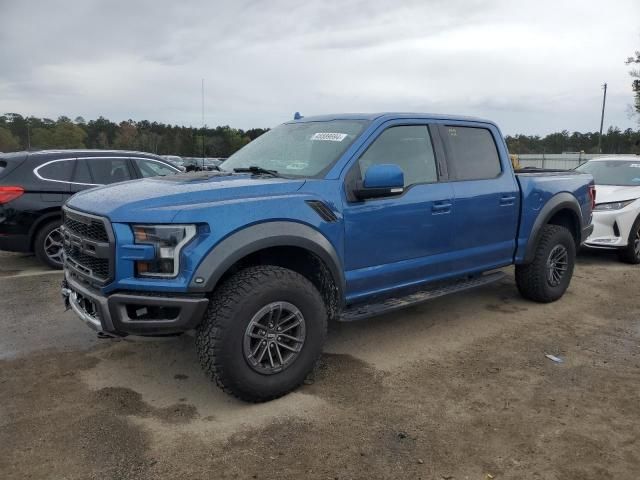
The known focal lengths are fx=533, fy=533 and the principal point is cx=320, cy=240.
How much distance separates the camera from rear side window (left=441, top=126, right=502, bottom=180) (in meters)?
4.69

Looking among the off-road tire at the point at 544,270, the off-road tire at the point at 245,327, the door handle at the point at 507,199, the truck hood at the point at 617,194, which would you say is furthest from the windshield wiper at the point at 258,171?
the truck hood at the point at 617,194

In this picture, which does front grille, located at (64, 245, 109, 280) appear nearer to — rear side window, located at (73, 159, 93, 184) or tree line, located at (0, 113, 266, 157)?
rear side window, located at (73, 159, 93, 184)

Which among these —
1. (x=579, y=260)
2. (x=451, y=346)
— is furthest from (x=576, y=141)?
(x=451, y=346)

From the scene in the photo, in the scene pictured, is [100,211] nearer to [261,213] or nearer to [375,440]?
[261,213]

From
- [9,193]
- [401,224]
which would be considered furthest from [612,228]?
[9,193]

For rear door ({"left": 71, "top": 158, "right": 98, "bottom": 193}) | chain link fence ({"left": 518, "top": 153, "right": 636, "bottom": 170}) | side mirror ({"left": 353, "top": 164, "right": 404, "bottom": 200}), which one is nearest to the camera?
side mirror ({"left": 353, "top": 164, "right": 404, "bottom": 200})

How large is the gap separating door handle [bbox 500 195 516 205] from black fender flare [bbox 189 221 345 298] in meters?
2.04

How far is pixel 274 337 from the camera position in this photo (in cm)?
341

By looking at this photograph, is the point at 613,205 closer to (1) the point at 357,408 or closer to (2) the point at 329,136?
(2) the point at 329,136

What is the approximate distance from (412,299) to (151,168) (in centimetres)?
550

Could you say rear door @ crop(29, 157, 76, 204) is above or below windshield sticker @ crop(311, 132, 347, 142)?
below

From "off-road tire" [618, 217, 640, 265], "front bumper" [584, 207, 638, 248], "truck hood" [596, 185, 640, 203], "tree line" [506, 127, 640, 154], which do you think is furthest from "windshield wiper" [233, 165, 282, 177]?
"tree line" [506, 127, 640, 154]

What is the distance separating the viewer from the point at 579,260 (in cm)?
832

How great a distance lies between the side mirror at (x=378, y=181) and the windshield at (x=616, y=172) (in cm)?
606
